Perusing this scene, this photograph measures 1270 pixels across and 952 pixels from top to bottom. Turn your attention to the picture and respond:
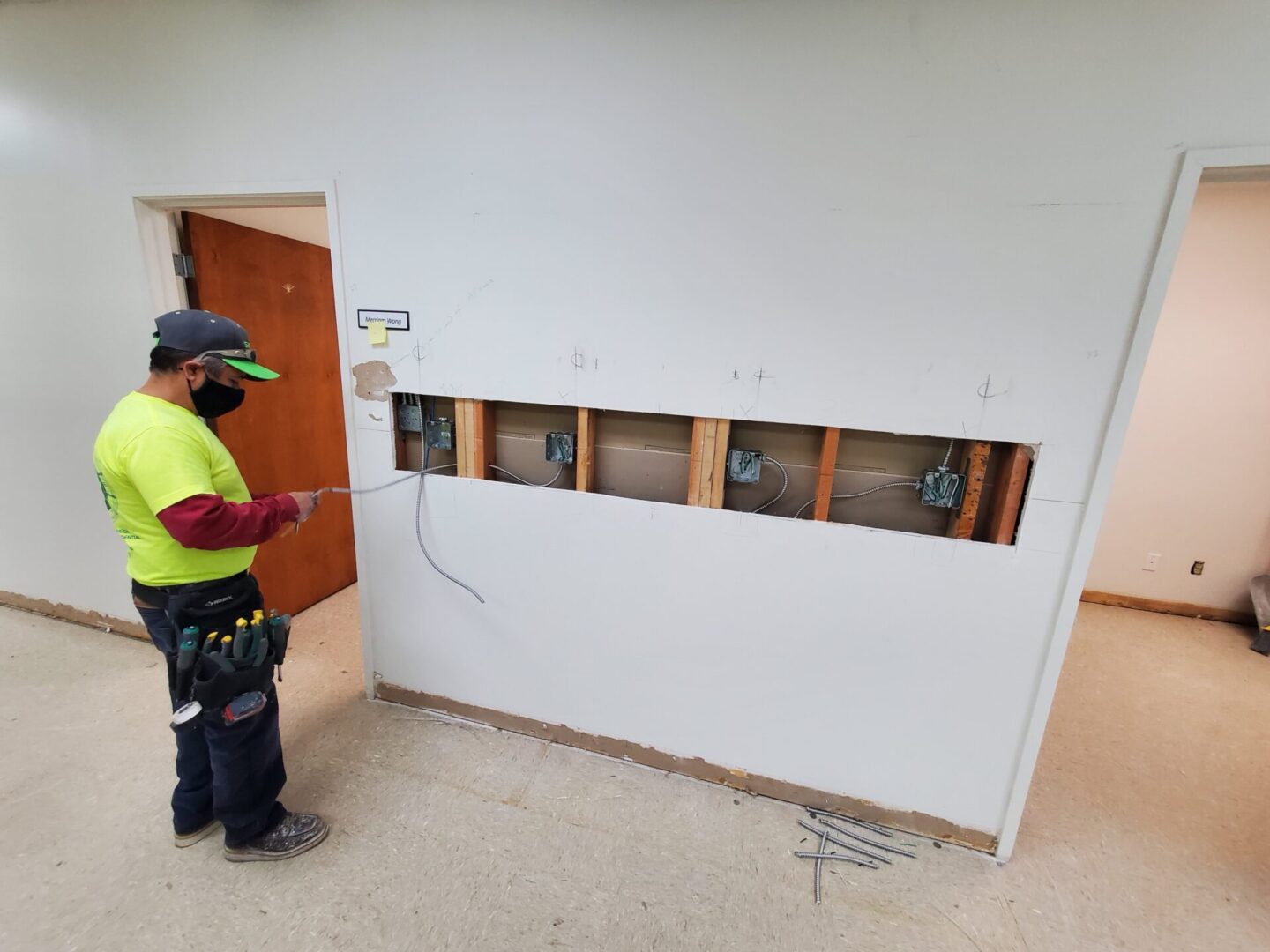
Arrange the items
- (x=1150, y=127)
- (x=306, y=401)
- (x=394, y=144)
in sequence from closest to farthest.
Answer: (x=1150, y=127) < (x=394, y=144) < (x=306, y=401)

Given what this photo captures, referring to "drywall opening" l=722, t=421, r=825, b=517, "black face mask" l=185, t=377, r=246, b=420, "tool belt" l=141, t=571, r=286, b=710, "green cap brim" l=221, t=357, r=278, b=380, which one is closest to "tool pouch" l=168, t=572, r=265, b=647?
"tool belt" l=141, t=571, r=286, b=710

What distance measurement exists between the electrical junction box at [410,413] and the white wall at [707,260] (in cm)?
7

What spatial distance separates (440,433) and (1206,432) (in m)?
4.37

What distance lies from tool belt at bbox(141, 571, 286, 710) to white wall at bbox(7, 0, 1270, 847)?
566 mm

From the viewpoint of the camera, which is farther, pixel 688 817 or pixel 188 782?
pixel 688 817

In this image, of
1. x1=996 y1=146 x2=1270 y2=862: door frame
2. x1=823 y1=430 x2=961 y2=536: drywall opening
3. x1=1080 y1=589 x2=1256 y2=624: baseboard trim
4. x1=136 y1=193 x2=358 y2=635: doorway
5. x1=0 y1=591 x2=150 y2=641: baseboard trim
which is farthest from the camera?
x1=1080 y1=589 x2=1256 y2=624: baseboard trim

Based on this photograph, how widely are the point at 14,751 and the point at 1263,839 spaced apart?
437 centimetres

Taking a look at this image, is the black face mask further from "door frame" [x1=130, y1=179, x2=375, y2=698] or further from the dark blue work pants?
the dark blue work pants

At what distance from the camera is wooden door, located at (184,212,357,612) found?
2094 millimetres

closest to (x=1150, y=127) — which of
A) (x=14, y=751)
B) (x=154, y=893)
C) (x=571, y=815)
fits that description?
(x=571, y=815)

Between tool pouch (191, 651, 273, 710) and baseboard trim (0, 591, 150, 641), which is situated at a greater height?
tool pouch (191, 651, 273, 710)

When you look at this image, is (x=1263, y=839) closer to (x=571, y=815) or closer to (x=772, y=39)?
(x=571, y=815)

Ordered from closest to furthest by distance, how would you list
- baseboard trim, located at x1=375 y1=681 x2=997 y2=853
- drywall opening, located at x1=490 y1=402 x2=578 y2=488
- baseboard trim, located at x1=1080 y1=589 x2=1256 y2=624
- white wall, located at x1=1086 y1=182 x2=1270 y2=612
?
baseboard trim, located at x1=375 y1=681 x2=997 y2=853 → drywall opening, located at x1=490 y1=402 x2=578 y2=488 → white wall, located at x1=1086 y1=182 x2=1270 y2=612 → baseboard trim, located at x1=1080 y1=589 x2=1256 y2=624

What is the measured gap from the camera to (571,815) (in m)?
1.62
